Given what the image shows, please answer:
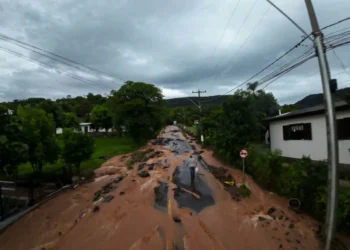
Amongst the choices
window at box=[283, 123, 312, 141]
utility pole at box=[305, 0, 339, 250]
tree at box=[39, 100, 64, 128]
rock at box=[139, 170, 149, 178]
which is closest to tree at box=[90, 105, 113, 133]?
tree at box=[39, 100, 64, 128]

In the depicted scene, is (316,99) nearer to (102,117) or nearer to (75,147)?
(75,147)

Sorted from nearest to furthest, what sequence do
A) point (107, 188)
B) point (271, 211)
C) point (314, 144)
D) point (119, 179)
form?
point (271, 211), point (314, 144), point (107, 188), point (119, 179)

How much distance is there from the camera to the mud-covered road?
1086 centimetres

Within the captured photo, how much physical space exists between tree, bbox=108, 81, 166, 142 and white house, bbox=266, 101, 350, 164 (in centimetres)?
2320

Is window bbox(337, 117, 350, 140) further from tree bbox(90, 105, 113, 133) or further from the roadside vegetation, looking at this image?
tree bbox(90, 105, 113, 133)

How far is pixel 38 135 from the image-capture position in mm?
17734

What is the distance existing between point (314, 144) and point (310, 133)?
0.84m

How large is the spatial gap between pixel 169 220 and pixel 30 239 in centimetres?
627

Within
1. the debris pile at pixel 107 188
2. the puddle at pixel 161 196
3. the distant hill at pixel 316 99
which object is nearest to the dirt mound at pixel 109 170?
the debris pile at pixel 107 188

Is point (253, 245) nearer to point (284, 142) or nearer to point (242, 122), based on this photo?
point (242, 122)

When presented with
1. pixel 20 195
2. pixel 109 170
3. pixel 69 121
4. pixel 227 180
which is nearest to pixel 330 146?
pixel 227 180

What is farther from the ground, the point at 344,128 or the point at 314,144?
the point at 344,128

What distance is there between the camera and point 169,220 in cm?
1280

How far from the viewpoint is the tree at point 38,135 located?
1730 centimetres
